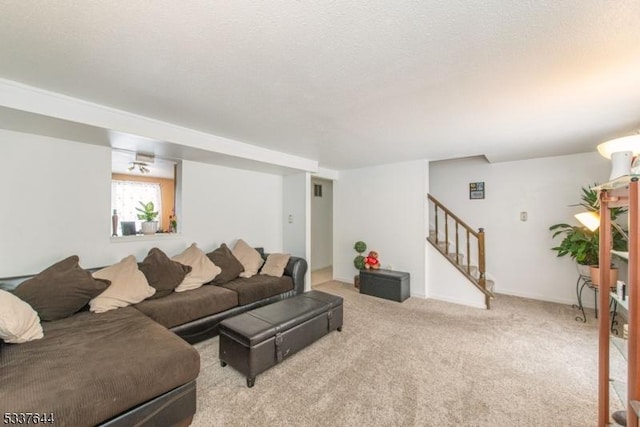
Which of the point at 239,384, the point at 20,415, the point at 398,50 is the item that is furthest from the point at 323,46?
the point at 239,384

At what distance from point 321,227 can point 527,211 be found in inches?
163

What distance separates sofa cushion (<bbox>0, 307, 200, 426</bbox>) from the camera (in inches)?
48.7

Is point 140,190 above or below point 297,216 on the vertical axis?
above

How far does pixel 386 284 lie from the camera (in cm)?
421

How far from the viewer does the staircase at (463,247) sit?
3.78 meters

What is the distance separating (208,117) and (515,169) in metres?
4.77

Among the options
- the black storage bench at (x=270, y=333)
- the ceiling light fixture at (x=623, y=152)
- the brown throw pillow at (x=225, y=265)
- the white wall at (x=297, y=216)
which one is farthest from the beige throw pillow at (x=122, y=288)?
the ceiling light fixture at (x=623, y=152)

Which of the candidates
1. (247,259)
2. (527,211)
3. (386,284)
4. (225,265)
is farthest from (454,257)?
(225,265)

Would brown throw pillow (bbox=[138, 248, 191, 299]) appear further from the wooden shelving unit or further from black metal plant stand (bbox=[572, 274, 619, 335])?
black metal plant stand (bbox=[572, 274, 619, 335])

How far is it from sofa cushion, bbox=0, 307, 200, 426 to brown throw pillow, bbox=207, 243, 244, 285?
1334 mm

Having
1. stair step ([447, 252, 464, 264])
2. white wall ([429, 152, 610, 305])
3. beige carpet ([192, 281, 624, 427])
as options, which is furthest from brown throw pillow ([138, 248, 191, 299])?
white wall ([429, 152, 610, 305])

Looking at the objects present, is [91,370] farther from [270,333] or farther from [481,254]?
[481,254]

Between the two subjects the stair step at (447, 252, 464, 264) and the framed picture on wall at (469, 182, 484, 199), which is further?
the framed picture on wall at (469, 182, 484, 199)

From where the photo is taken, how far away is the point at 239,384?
2051mm
